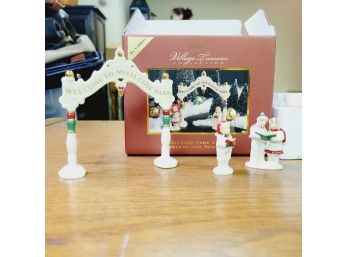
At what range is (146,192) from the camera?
0.48 m

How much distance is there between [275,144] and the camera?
0.57 meters

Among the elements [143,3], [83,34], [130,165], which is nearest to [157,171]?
[130,165]

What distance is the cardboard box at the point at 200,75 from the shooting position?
0.63 metres

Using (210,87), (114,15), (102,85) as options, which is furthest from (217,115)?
(114,15)

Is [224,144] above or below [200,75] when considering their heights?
below

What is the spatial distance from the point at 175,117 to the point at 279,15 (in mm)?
1424

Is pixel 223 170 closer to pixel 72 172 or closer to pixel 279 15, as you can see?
pixel 72 172

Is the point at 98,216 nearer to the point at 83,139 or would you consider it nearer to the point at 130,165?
the point at 130,165

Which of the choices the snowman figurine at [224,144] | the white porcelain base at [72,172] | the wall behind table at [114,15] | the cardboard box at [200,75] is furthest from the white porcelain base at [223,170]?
the wall behind table at [114,15]

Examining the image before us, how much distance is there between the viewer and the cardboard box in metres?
0.63

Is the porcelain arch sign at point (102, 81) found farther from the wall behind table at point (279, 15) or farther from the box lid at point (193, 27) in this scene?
the wall behind table at point (279, 15)

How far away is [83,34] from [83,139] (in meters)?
0.84

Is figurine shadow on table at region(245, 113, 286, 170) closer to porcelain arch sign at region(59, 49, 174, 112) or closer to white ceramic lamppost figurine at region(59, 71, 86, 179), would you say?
porcelain arch sign at region(59, 49, 174, 112)

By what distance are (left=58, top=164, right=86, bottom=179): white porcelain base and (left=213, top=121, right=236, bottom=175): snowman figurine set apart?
0.23 metres
